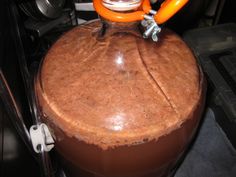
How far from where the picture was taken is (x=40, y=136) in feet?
1.94

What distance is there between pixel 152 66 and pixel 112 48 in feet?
0.30

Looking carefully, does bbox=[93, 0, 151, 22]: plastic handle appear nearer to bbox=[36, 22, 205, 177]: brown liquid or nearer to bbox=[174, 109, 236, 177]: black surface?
bbox=[36, 22, 205, 177]: brown liquid

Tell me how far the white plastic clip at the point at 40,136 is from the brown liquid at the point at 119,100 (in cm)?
3

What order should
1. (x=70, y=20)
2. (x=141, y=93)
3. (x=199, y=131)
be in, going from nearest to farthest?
(x=141, y=93) < (x=199, y=131) < (x=70, y=20)

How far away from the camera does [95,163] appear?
1.85ft

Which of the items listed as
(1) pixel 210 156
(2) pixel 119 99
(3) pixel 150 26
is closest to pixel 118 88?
(2) pixel 119 99

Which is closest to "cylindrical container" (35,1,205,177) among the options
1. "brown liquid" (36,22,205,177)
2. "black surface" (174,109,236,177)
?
"brown liquid" (36,22,205,177)

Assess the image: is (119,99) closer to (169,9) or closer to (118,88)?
(118,88)

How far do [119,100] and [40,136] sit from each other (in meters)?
0.20

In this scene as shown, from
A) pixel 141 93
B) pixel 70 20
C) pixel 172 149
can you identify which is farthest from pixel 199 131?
pixel 70 20

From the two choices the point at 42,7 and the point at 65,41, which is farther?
the point at 42,7

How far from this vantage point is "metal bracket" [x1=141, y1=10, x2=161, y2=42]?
1.72 feet

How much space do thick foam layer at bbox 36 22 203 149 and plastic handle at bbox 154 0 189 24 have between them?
0.30 ft

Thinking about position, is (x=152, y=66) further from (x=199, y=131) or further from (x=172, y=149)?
(x=199, y=131)
